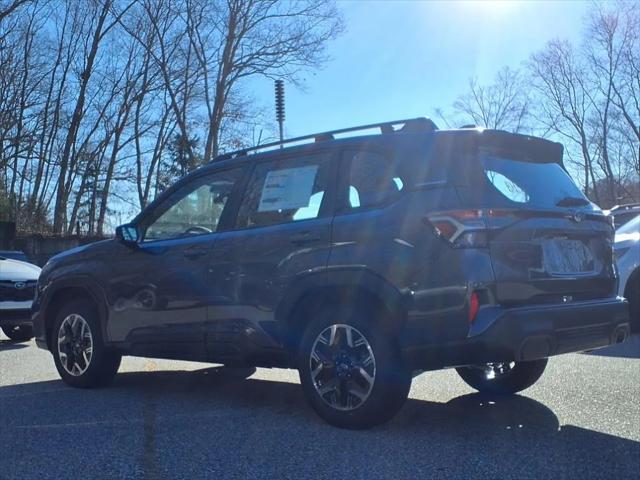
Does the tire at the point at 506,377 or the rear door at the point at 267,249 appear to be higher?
the rear door at the point at 267,249

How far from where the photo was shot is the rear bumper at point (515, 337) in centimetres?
390

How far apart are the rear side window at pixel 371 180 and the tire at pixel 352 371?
732 millimetres

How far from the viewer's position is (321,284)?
4.51 meters

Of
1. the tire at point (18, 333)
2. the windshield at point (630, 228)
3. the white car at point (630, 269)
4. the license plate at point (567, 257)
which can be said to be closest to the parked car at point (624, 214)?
the windshield at point (630, 228)

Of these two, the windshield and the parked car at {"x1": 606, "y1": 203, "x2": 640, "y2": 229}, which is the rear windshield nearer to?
the windshield

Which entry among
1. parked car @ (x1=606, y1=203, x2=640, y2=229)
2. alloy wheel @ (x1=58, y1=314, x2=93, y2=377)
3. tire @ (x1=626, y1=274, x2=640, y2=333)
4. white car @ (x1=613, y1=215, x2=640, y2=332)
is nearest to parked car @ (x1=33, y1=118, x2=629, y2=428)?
alloy wheel @ (x1=58, y1=314, x2=93, y2=377)

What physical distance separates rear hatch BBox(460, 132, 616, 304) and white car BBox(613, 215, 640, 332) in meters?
3.95

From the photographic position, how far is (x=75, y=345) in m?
6.25

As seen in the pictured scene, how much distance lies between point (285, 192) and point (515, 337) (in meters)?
2.02

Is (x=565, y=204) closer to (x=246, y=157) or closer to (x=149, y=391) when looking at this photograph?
(x=246, y=157)

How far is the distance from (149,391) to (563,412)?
3.46 metres

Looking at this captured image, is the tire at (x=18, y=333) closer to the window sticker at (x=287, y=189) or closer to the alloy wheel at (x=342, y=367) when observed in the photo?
the window sticker at (x=287, y=189)

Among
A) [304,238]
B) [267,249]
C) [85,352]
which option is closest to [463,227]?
[304,238]

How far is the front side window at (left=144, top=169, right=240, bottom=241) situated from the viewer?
18.1 feet
